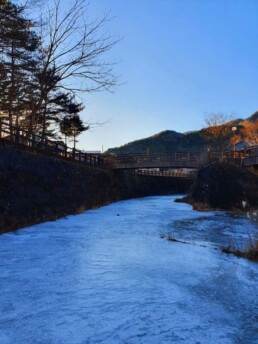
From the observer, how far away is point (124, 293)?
568cm

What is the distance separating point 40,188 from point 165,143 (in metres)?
125

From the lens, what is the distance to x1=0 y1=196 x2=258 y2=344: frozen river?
4207 millimetres

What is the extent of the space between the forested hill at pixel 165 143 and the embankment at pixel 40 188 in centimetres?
10612

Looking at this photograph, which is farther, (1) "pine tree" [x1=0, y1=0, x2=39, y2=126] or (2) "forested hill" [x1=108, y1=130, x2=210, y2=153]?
(2) "forested hill" [x1=108, y1=130, x2=210, y2=153]

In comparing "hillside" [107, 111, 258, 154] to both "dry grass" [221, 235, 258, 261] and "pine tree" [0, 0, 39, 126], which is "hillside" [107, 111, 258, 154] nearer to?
"pine tree" [0, 0, 39, 126]

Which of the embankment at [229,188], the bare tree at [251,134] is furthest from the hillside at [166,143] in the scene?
Answer: the embankment at [229,188]

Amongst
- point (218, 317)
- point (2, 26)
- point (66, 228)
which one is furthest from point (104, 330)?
point (2, 26)

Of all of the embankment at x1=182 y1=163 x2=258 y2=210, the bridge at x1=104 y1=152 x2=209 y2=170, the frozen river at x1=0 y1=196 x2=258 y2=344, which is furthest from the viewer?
the bridge at x1=104 y1=152 x2=209 y2=170

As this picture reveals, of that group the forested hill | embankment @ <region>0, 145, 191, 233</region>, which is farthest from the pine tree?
the forested hill

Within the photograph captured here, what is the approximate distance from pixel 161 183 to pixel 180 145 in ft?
277

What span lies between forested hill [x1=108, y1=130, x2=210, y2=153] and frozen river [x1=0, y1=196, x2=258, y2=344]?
12376 cm

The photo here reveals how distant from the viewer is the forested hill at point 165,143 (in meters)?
134

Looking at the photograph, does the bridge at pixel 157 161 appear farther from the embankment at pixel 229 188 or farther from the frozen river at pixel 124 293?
the frozen river at pixel 124 293

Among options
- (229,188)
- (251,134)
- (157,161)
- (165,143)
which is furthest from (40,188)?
(165,143)
